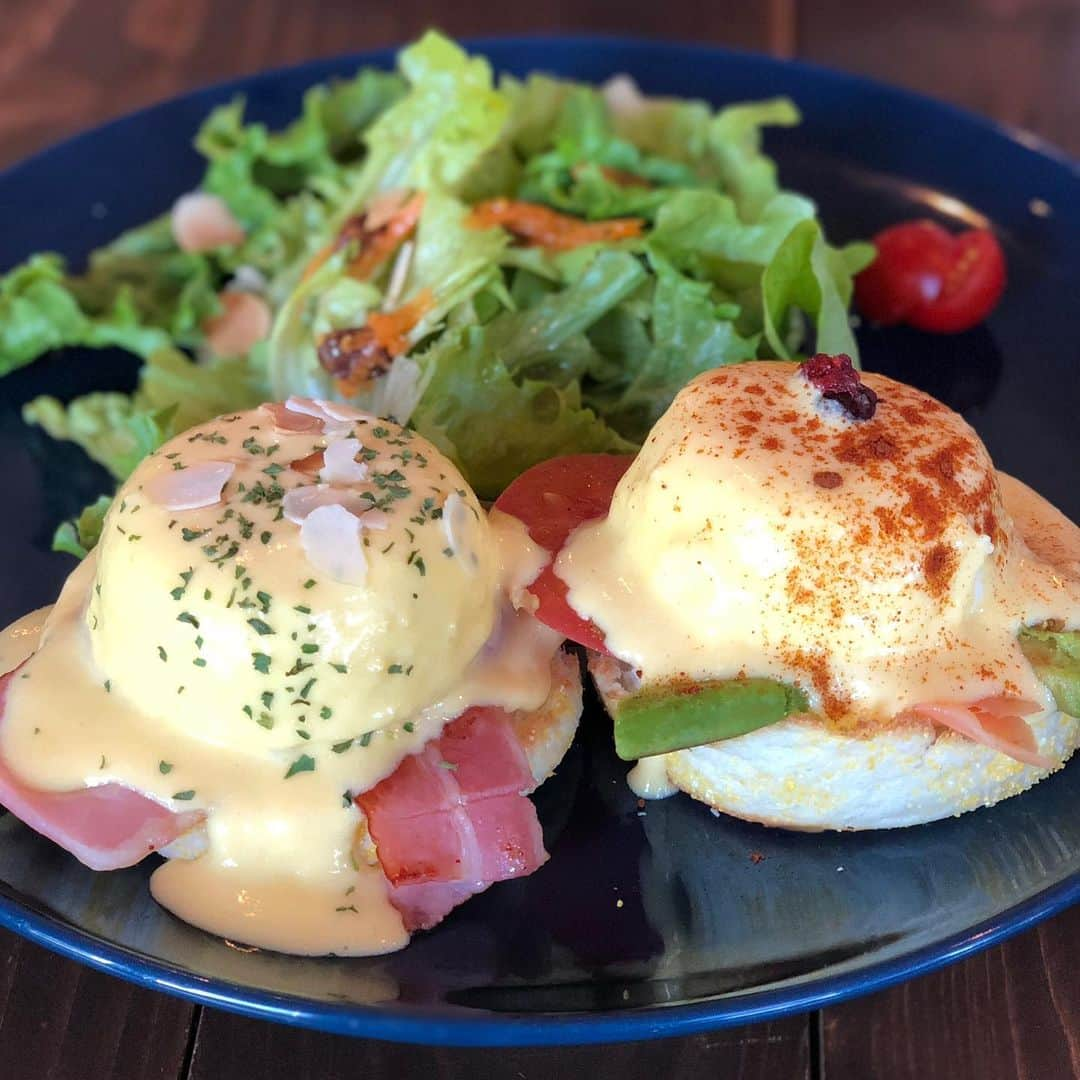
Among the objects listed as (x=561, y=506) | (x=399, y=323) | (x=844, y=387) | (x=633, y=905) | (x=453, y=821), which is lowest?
(x=633, y=905)

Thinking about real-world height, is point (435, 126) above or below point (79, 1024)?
above

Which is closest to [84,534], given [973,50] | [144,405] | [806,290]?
[144,405]

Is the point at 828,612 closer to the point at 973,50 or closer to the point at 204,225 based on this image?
the point at 204,225

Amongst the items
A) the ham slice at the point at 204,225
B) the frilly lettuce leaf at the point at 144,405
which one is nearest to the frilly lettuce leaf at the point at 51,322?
the frilly lettuce leaf at the point at 144,405

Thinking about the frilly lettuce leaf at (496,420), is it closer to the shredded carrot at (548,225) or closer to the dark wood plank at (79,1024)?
the shredded carrot at (548,225)

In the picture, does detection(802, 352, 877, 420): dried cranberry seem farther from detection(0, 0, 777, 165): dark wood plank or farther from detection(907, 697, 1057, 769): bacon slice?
detection(0, 0, 777, 165): dark wood plank
